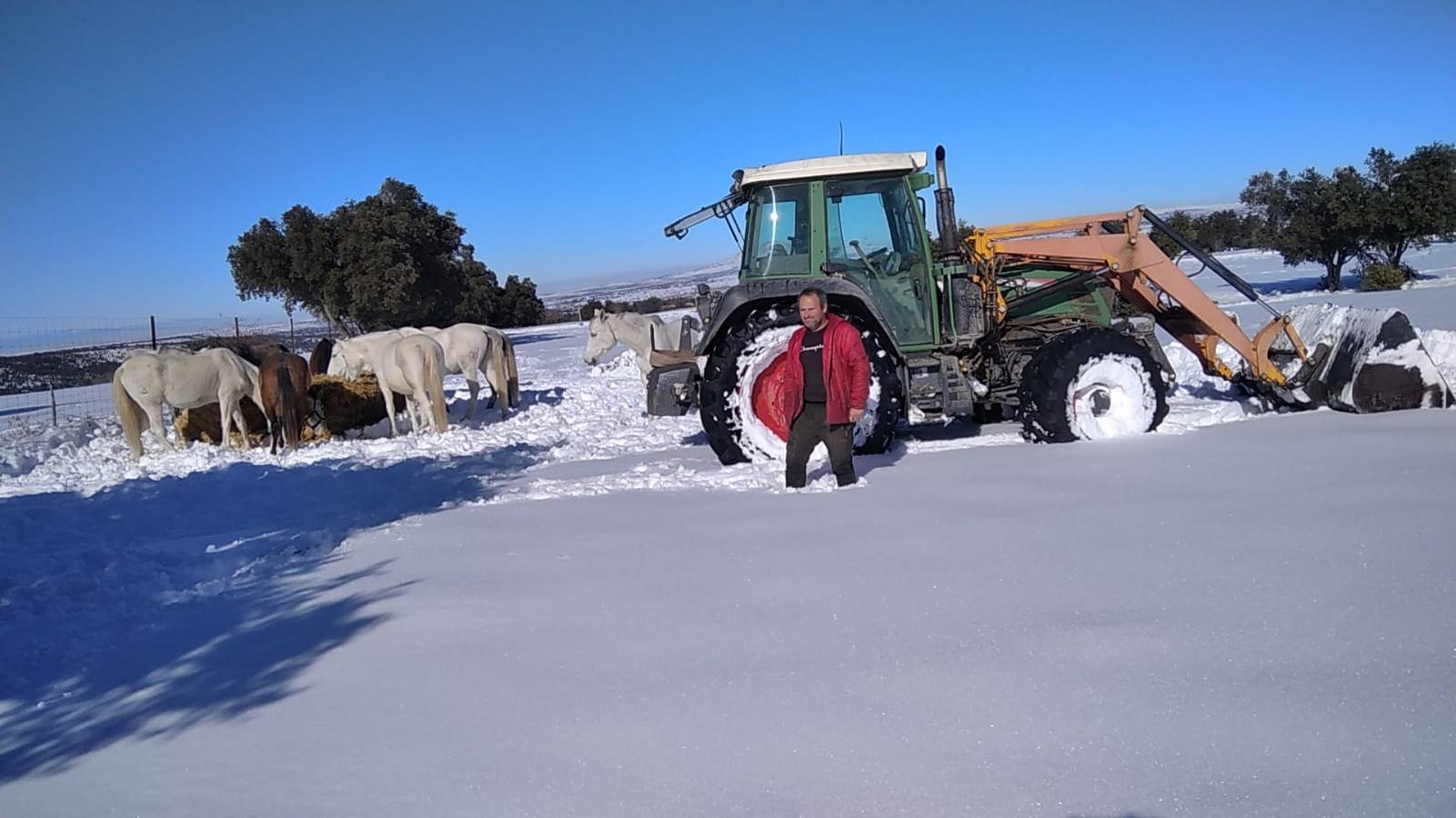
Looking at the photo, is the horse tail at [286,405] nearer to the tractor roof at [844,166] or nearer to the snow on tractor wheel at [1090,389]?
the tractor roof at [844,166]

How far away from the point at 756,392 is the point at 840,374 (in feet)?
3.88

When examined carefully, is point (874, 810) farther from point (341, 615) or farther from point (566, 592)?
point (341, 615)

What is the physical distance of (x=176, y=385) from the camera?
34.6ft

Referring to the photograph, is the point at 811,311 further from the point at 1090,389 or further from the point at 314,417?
the point at 314,417

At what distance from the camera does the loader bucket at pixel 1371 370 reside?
668cm


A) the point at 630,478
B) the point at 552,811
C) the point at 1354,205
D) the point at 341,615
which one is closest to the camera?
the point at 552,811

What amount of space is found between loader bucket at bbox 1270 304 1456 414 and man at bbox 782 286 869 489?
13.4 feet

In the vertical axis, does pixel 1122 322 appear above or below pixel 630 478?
above

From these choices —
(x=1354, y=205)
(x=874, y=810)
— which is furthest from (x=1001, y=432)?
(x=1354, y=205)

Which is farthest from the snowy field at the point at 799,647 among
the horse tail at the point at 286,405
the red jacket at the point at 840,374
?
the horse tail at the point at 286,405

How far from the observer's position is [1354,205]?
88.2 ft

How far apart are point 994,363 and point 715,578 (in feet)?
14.6

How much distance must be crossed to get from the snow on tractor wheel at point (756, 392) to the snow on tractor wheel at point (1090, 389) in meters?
1.04

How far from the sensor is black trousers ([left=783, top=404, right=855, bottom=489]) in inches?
223
